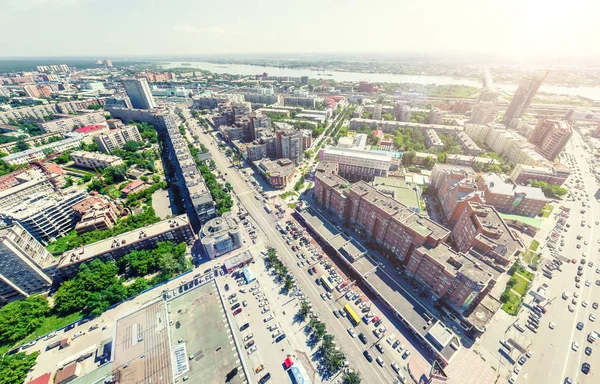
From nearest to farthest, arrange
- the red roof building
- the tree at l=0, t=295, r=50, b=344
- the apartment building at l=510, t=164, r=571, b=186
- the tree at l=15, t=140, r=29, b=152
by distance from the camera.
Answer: the red roof building < the tree at l=0, t=295, r=50, b=344 < the apartment building at l=510, t=164, r=571, b=186 < the tree at l=15, t=140, r=29, b=152

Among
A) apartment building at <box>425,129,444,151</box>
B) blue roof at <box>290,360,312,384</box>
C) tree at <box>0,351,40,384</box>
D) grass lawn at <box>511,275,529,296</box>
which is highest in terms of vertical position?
apartment building at <box>425,129,444,151</box>

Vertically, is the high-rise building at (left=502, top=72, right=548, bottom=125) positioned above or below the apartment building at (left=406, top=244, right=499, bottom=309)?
above

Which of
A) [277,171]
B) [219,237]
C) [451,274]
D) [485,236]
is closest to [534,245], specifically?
[485,236]

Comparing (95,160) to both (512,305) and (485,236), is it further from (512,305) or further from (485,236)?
(512,305)

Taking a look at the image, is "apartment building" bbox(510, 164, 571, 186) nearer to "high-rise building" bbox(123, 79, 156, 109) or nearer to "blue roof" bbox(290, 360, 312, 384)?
"blue roof" bbox(290, 360, 312, 384)

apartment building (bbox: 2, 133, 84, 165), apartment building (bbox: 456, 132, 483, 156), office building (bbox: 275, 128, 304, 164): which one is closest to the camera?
apartment building (bbox: 2, 133, 84, 165)

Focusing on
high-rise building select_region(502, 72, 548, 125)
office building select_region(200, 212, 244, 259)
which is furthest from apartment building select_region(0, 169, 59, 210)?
high-rise building select_region(502, 72, 548, 125)
